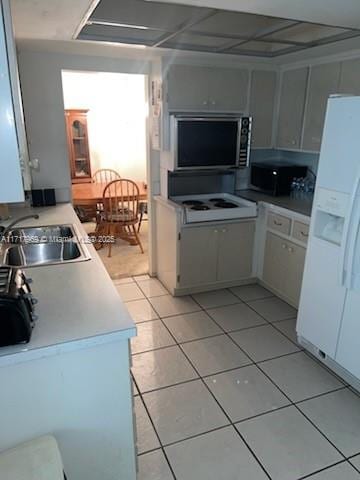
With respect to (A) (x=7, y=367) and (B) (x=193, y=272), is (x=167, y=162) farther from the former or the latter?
(A) (x=7, y=367)

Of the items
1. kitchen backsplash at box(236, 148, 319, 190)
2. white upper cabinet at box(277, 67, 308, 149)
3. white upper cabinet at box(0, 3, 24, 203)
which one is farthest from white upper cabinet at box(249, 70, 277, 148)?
white upper cabinet at box(0, 3, 24, 203)

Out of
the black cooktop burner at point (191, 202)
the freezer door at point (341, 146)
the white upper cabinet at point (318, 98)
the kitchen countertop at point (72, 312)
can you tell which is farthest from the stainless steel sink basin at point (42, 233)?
the white upper cabinet at point (318, 98)

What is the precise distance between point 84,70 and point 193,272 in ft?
6.51

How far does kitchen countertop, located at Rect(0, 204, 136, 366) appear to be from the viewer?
3.78 ft

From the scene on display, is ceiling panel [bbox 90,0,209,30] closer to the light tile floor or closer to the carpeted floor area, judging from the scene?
the light tile floor

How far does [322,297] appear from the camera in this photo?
2.25m

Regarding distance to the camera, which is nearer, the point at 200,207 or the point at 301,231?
the point at 301,231

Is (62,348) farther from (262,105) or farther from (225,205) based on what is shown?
(262,105)

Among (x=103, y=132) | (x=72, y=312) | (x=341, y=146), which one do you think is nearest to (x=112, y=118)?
(x=103, y=132)

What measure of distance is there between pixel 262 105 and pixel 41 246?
2.46 m

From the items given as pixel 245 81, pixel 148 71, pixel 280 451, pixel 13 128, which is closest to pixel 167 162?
pixel 148 71

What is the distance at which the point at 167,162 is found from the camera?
320cm

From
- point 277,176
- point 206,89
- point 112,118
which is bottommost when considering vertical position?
point 277,176

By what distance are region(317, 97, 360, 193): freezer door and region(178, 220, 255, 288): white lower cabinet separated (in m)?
1.21
